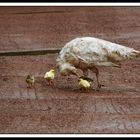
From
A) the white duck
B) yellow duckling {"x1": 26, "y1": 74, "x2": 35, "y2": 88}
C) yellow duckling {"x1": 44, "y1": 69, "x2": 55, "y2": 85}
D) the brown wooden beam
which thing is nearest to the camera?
the white duck

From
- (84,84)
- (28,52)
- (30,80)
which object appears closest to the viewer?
(84,84)

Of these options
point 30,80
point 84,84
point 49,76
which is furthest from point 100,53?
point 30,80

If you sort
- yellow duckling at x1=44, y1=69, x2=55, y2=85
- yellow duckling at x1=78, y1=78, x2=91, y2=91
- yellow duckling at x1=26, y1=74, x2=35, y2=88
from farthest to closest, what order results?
yellow duckling at x1=44, y1=69, x2=55, y2=85, yellow duckling at x1=26, y1=74, x2=35, y2=88, yellow duckling at x1=78, y1=78, x2=91, y2=91

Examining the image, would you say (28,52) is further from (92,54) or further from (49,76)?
(92,54)

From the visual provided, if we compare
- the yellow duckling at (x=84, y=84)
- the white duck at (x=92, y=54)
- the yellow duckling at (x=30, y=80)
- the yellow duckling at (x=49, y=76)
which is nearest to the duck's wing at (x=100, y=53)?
the white duck at (x=92, y=54)

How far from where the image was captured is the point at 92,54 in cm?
1018

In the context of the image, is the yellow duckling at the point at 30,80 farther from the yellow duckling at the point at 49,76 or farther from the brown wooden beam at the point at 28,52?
the brown wooden beam at the point at 28,52

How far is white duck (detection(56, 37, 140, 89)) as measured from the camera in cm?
1018

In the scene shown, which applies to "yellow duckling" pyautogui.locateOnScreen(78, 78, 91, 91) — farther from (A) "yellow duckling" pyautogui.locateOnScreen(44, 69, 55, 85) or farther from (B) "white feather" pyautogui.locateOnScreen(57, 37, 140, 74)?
(A) "yellow duckling" pyautogui.locateOnScreen(44, 69, 55, 85)

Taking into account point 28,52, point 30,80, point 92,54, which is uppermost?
point 92,54

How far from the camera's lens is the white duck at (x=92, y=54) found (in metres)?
10.2

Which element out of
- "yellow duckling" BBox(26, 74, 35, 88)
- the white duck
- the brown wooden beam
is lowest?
the brown wooden beam

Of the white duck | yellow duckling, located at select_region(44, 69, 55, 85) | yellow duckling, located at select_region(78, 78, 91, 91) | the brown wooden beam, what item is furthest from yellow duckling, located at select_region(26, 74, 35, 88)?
the brown wooden beam

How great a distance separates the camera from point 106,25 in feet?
50.8
